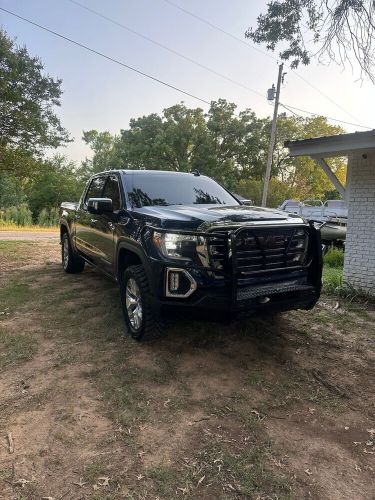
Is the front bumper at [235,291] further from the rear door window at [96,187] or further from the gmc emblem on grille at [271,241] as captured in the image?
the rear door window at [96,187]

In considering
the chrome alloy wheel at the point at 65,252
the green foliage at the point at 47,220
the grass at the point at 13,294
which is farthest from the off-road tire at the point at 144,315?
the green foliage at the point at 47,220

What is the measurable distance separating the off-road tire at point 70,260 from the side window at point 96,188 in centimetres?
144

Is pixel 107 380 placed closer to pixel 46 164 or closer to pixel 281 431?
pixel 281 431

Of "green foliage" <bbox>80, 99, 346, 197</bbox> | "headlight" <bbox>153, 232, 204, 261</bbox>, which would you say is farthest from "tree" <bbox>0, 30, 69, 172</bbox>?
"green foliage" <bbox>80, 99, 346, 197</bbox>

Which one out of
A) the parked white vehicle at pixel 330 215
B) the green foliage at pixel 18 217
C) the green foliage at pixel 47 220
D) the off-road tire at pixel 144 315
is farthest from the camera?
the green foliage at pixel 47 220

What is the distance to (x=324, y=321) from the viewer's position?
5102 mm

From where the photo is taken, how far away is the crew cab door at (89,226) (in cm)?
565

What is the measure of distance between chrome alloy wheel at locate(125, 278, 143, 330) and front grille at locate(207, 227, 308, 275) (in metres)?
0.99

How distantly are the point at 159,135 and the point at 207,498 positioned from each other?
32026 mm

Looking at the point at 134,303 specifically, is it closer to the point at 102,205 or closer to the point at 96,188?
the point at 102,205

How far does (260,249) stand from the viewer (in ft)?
12.2

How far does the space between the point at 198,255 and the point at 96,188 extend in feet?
9.98

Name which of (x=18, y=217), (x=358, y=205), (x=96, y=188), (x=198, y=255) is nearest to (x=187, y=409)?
(x=198, y=255)

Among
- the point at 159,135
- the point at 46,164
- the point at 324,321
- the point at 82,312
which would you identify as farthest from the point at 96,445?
the point at 159,135
